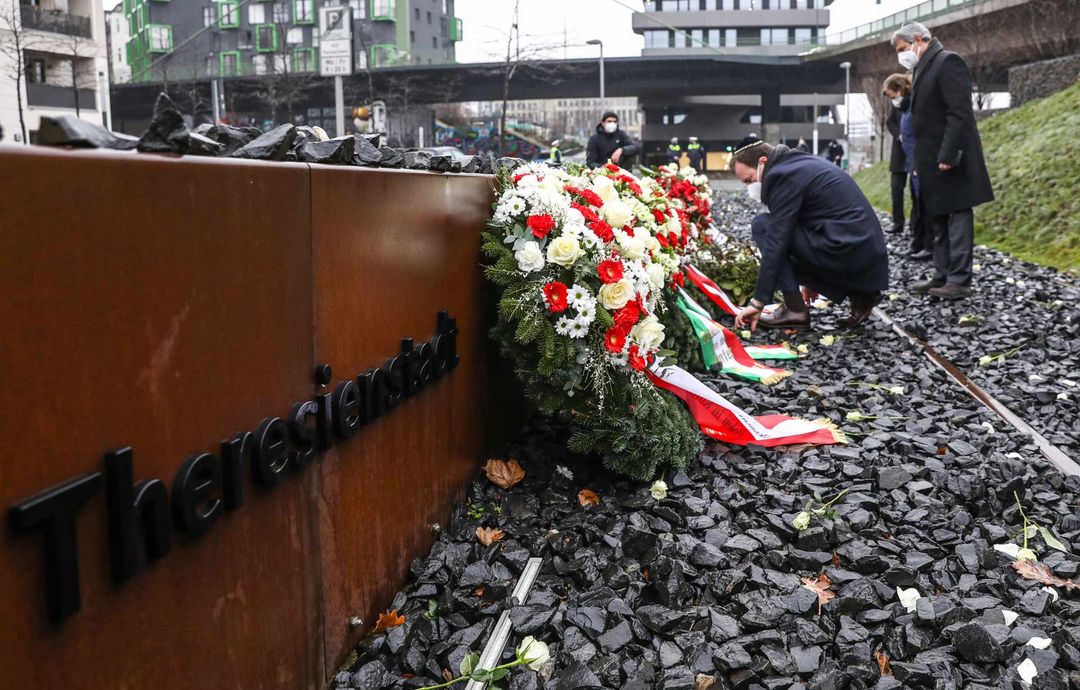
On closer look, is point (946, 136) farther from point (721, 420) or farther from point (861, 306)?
point (721, 420)

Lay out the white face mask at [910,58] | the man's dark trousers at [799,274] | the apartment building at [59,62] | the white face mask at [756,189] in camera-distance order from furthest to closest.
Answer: the apartment building at [59,62], the white face mask at [910,58], the white face mask at [756,189], the man's dark trousers at [799,274]

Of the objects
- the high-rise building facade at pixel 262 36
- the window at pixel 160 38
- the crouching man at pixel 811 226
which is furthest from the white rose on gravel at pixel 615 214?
the window at pixel 160 38

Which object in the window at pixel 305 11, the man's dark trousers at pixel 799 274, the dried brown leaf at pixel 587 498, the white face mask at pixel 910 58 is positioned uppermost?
the window at pixel 305 11

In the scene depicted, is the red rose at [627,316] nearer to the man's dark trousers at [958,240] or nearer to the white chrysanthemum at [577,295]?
the white chrysanthemum at [577,295]

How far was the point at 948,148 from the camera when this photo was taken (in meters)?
8.70

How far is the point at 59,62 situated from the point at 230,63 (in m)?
16.2

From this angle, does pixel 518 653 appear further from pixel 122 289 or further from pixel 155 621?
pixel 122 289

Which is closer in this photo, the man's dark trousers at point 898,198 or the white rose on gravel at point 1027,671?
the white rose on gravel at point 1027,671

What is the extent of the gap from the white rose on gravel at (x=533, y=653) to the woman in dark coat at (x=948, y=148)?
7.08 metres

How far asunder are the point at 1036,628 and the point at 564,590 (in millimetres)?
1448

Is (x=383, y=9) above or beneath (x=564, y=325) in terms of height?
above

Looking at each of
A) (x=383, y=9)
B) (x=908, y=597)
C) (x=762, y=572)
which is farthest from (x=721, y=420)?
(x=383, y=9)

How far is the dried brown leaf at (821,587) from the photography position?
10.6 ft

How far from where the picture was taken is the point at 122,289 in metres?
1.76
